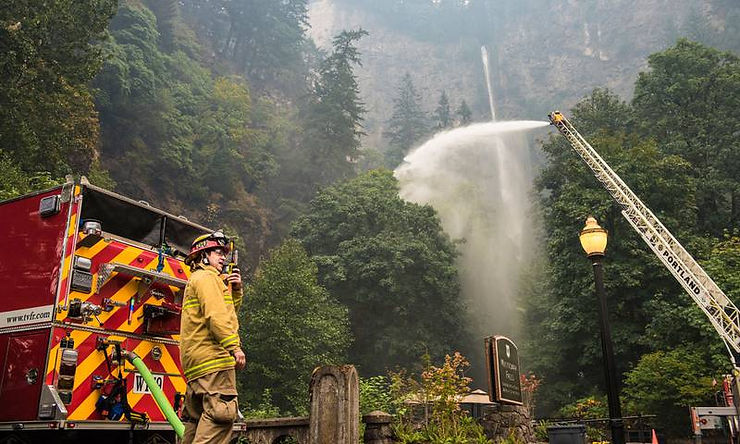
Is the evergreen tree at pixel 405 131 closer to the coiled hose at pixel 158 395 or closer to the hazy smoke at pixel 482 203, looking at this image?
the hazy smoke at pixel 482 203

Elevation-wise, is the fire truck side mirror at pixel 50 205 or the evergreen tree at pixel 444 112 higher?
the evergreen tree at pixel 444 112

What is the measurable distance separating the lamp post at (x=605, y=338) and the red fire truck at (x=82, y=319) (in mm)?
6177

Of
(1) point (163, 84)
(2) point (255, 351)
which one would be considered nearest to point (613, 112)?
(2) point (255, 351)

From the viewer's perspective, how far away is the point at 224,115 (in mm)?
47812

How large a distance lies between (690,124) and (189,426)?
3679 centimetres

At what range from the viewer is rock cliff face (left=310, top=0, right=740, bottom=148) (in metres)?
95.6

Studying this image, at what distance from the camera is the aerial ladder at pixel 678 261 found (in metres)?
18.5

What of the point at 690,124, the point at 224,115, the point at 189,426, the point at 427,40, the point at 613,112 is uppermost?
the point at 427,40

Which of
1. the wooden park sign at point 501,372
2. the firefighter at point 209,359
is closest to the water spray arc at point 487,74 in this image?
the wooden park sign at point 501,372

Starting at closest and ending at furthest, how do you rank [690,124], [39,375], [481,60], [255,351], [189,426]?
[189,426] → [39,375] → [255,351] → [690,124] → [481,60]

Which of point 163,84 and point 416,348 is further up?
point 163,84

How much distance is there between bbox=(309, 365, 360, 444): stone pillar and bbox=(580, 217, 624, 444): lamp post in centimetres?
377

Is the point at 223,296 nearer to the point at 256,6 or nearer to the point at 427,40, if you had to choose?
the point at 256,6

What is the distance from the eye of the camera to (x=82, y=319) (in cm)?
642
